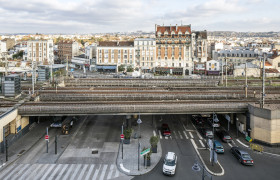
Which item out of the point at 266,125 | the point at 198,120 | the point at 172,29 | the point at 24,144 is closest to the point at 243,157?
the point at 266,125

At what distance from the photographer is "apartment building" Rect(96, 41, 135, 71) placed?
304 feet

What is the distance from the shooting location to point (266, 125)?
29.9 meters

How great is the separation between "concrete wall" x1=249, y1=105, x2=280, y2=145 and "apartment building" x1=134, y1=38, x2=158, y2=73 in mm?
63198

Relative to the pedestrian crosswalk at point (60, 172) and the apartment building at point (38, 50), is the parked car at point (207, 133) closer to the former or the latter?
the pedestrian crosswalk at point (60, 172)

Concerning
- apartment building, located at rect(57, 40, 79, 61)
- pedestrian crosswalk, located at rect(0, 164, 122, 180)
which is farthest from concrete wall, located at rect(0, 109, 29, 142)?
apartment building, located at rect(57, 40, 79, 61)

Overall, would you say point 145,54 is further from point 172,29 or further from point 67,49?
point 67,49

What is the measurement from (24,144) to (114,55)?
2573 inches

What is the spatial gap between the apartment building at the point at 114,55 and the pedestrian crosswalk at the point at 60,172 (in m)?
69.6

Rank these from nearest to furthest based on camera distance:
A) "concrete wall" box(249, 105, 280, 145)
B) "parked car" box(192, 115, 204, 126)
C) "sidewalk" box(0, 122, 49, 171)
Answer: "sidewalk" box(0, 122, 49, 171) < "concrete wall" box(249, 105, 280, 145) < "parked car" box(192, 115, 204, 126)

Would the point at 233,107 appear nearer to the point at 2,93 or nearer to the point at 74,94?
the point at 74,94

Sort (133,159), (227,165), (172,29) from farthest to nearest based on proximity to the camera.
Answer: (172,29) → (133,159) → (227,165)

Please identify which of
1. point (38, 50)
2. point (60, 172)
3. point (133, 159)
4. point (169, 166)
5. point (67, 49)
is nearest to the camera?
point (169, 166)

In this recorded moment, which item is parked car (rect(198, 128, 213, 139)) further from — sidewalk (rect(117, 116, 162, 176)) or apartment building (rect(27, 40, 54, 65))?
apartment building (rect(27, 40, 54, 65))

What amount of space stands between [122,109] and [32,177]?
13.1 m
